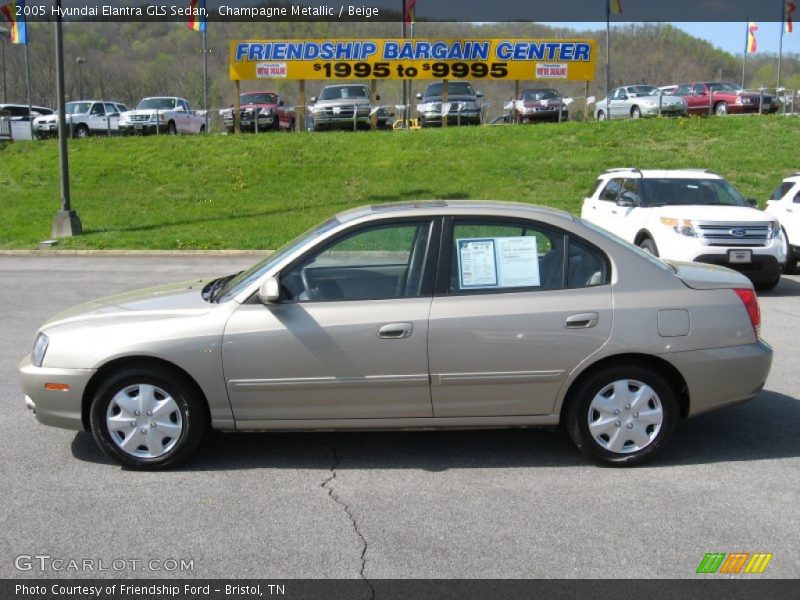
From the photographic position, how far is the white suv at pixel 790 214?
14289 millimetres

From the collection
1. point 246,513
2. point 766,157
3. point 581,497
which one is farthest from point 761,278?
point 766,157

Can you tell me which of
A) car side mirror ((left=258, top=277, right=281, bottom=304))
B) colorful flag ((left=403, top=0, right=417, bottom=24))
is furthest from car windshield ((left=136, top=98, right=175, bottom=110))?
car side mirror ((left=258, top=277, right=281, bottom=304))

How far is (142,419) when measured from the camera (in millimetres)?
5266

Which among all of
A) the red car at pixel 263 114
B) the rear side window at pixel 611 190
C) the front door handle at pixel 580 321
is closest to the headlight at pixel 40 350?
the front door handle at pixel 580 321

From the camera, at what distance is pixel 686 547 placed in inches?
168

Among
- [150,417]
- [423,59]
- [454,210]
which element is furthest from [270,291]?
[423,59]

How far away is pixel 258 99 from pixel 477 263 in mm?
31173

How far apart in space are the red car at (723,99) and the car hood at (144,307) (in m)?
31.2

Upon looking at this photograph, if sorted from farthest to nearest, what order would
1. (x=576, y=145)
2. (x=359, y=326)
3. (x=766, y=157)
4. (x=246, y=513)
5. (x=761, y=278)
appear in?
(x=576, y=145) → (x=766, y=157) → (x=761, y=278) → (x=359, y=326) → (x=246, y=513)

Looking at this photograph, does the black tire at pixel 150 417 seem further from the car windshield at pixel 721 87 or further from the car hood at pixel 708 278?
the car windshield at pixel 721 87

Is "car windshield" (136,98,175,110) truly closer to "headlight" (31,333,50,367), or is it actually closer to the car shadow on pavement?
the car shadow on pavement

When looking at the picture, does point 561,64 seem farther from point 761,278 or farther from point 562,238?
point 562,238

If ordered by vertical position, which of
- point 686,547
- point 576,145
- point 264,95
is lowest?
point 686,547

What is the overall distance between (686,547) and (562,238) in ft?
A: 6.59
